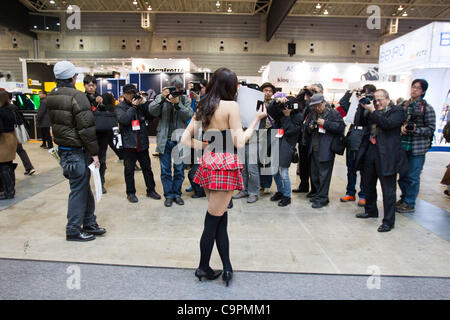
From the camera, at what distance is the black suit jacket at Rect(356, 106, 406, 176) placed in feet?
10.6

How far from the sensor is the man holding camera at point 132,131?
408cm

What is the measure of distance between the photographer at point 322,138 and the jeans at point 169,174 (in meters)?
1.90

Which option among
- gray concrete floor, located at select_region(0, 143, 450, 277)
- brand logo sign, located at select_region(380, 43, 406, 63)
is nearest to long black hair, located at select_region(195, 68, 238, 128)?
gray concrete floor, located at select_region(0, 143, 450, 277)

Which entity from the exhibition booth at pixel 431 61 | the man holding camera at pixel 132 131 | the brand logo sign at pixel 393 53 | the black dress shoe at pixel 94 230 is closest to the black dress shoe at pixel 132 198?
the man holding camera at pixel 132 131

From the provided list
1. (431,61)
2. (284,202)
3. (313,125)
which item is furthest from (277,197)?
(431,61)

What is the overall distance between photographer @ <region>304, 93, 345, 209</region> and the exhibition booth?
4193 mm

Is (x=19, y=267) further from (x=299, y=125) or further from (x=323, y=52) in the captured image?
(x=323, y=52)

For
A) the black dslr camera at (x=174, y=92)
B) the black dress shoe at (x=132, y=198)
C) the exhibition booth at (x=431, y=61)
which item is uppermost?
the exhibition booth at (x=431, y=61)

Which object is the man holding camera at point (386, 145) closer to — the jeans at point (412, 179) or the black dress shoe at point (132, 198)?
the jeans at point (412, 179)

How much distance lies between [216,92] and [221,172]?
0.54 metres

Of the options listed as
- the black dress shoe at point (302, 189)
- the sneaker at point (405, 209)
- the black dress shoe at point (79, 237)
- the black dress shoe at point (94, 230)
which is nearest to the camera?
the black dress shoe at point (79, 237)

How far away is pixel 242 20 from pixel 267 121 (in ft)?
60.6

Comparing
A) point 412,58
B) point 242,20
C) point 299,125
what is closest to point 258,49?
point 242,20

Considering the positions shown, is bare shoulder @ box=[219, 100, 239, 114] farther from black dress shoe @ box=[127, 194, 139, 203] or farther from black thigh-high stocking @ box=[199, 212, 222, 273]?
black dress shoe @ box=[127, 194, 139, 203]
